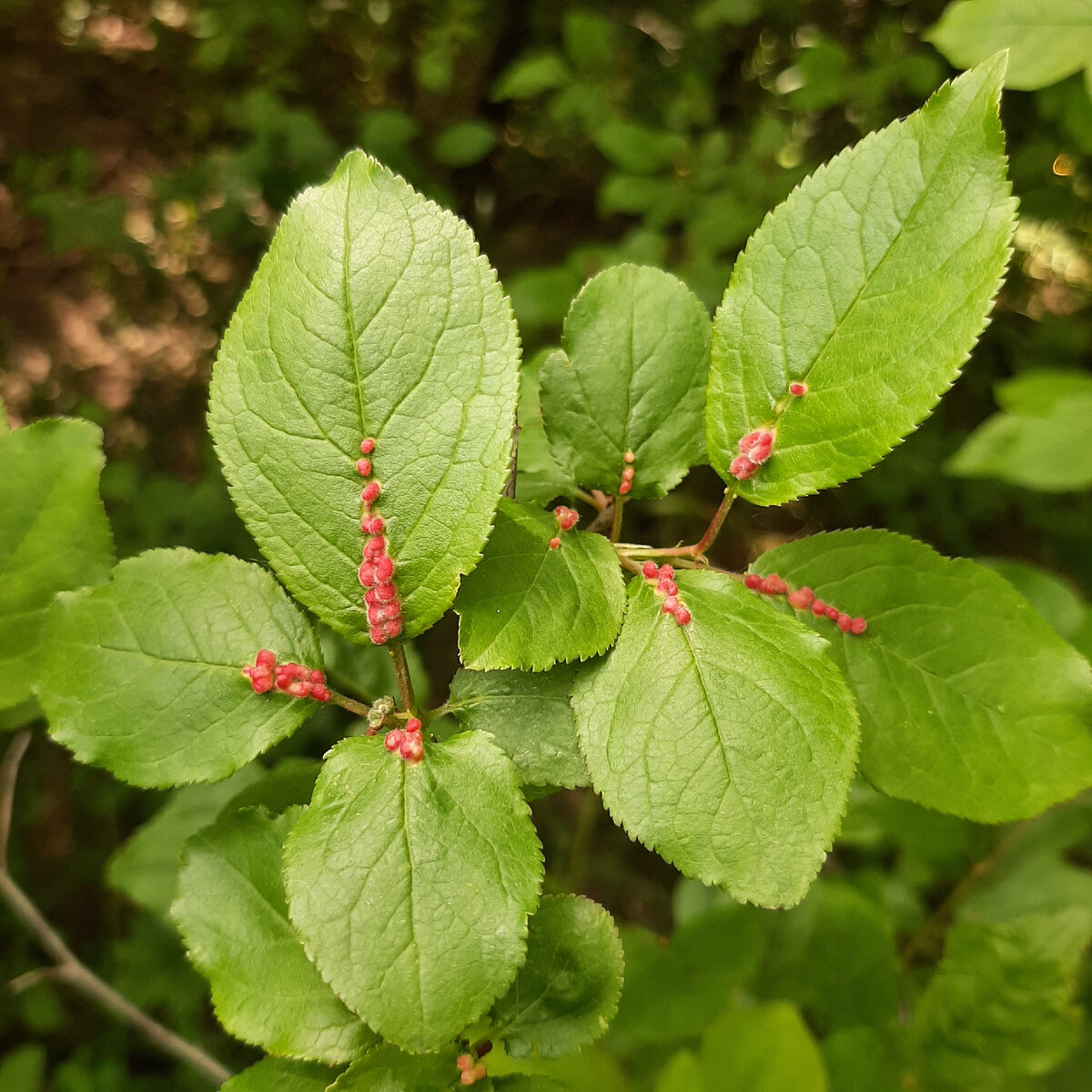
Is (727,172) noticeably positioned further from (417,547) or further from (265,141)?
(417,547)

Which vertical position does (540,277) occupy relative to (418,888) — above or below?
below

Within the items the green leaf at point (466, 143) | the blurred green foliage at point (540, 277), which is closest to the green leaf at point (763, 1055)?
the blurred green foliage at point (540, 277)

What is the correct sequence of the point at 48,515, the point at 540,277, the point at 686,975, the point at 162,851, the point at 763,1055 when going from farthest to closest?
1. the point at 540,277
2. the point at 686,975
3. the point at 162,851
4. the point at 763,1055
5. the point at 48,515

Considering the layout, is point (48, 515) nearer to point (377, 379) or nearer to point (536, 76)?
point (377, 379)

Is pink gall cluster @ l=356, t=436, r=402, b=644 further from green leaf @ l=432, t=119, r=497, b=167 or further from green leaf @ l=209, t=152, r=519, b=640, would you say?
green leaf @ l=432, t=119, r=497, b=167

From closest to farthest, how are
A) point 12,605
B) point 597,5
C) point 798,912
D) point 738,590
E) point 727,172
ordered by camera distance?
point 738,590
point 12,605
point 798,912
point 727,172
point 597,5

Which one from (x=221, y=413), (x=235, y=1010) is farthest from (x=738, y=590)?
(x=235, y=1010)

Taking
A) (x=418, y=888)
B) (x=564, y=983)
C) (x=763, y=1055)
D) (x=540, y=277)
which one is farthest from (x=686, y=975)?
(x=540, y=277)
